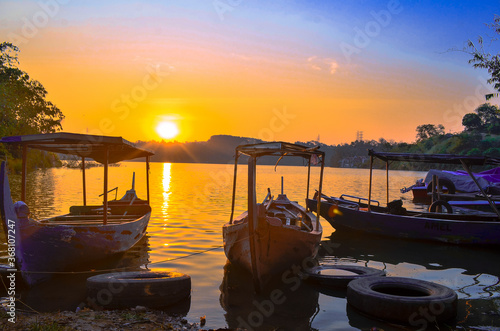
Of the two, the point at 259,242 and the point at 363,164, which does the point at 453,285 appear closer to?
the point at 259,242

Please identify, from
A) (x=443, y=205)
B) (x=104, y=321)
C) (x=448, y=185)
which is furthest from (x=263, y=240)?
(x=448, y=185)

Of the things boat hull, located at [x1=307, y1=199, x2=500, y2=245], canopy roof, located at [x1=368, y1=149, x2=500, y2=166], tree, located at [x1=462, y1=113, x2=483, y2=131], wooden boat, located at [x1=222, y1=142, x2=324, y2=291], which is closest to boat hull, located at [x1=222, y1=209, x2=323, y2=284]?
wooden boat, located at [x1=222, y1=142, x2=324, y2=291]

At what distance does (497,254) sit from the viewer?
1373 centimetres

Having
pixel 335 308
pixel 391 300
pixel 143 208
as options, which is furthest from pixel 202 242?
pixel 391 300

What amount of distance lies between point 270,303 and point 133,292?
2800mm

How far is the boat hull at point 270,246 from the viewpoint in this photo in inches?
359

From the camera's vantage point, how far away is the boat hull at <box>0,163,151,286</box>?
28.0 feet

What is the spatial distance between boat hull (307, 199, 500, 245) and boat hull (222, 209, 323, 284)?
597cm

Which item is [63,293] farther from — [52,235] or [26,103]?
[26,103]

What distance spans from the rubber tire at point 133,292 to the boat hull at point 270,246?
195 cm

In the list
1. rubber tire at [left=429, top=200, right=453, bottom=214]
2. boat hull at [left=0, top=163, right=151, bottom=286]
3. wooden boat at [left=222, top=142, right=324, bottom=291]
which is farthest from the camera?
rubber tire at [left=429, top=200, right=453, bottom=214]

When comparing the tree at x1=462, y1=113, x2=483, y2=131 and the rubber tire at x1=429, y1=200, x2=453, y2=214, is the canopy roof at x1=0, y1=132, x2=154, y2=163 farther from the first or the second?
the tree at x1=462, y1=113, x2=483, y2=131

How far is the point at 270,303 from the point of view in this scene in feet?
27.6

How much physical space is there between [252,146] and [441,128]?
17458 cm
